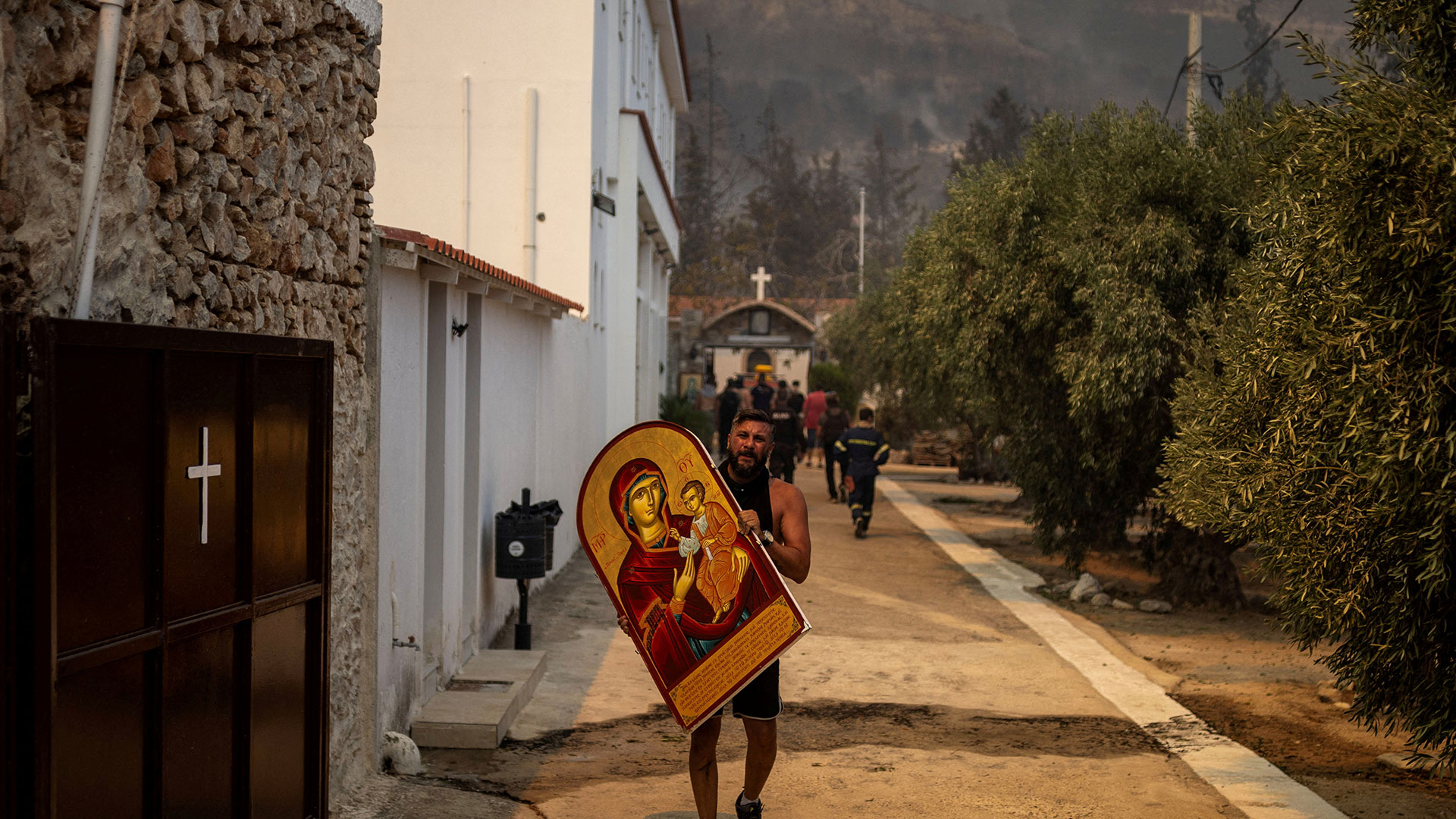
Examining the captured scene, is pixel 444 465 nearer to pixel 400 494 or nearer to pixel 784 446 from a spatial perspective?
pixel 400 494

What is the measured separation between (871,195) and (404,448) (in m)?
118

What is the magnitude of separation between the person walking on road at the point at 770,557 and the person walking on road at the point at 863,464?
12.2 m

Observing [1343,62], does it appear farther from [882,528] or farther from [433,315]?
[882,528]

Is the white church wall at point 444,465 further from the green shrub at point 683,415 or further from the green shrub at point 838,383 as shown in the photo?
the green shrub at point 838,383

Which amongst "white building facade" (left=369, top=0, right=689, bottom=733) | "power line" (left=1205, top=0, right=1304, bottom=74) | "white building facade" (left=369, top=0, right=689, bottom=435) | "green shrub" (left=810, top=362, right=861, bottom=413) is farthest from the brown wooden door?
"green shrub" (left=810, top=362, right=861, bottom=413)

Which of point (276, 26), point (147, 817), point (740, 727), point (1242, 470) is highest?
point (276, 26)

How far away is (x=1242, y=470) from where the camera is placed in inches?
248

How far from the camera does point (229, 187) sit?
430cm

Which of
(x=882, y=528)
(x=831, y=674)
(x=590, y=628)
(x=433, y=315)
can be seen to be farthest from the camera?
(x=882, y=528)

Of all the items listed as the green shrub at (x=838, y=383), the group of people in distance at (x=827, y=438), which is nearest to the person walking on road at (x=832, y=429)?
the group of people in distance at (x=827, y=438)

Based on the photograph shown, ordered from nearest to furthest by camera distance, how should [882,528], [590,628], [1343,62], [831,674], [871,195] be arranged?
[1343,62]
[831,674]
[590,628]
[882,528]
[871,195]

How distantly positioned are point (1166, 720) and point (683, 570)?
4.34 metres

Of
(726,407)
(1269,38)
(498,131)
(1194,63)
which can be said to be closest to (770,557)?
(1269,38)

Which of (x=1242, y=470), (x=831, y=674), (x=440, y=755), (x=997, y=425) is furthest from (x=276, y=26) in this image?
(x=997, y=425)
